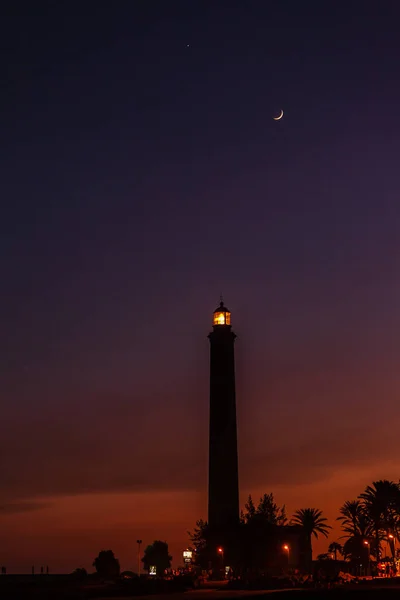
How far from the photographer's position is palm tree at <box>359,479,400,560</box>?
424 feet

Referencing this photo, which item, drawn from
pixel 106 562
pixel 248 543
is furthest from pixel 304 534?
pixel 106 562

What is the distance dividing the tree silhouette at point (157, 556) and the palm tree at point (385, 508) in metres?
60.0

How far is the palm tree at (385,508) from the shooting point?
129 m

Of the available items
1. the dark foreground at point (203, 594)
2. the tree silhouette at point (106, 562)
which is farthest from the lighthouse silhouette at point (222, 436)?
the tree silhouette at point (106, 562)

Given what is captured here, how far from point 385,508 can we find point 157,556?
6709 centimetres

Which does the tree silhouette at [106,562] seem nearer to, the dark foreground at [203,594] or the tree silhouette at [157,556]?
the tree silhouette at [157,556]

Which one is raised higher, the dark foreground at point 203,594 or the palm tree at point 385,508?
the palm tree at point 385,508

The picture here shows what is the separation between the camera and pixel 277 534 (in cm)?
10806

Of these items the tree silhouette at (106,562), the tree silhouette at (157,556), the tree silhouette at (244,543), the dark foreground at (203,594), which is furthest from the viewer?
the tree silhouette at (157,556)

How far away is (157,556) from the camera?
179875 millimetres

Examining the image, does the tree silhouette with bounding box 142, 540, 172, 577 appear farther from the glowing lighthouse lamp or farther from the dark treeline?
the glowing lighthouse lamp

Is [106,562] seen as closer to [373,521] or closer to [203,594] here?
[373,521]

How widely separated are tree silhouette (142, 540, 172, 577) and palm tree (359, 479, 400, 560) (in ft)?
197

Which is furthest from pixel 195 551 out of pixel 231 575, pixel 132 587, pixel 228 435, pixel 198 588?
pixel 132 587
